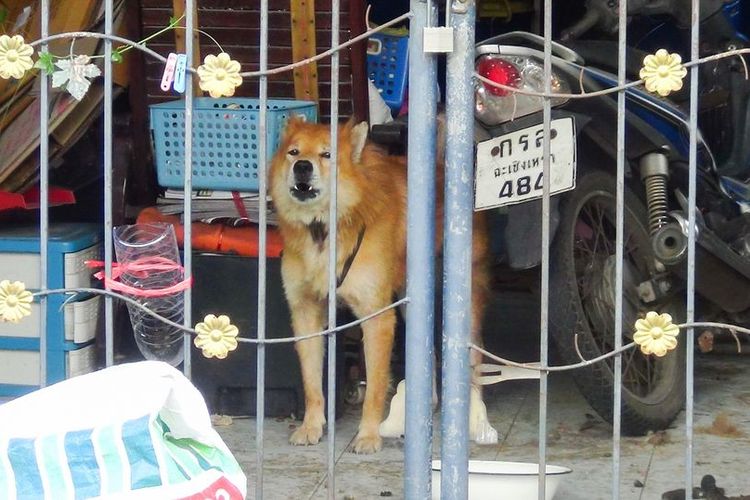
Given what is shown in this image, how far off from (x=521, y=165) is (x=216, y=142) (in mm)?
1348

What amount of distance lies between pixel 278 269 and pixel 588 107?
1.34 meters

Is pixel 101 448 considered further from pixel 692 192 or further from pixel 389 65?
pixel 389 65

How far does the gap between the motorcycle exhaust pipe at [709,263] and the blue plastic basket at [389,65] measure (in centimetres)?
140

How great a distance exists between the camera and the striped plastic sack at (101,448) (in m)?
2.29

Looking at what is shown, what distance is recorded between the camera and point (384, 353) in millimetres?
4469

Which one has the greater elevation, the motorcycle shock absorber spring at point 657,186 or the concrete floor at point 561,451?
the motorcycle shock absorber spring at point 657,186

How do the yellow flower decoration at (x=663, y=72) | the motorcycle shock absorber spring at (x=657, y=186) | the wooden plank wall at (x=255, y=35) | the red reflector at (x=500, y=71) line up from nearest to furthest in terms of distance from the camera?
the yellow flower decoration at (x=663, y=72) < the red reflector at (x=500, y=71) < the motorcycle shock absorber spring at (x=657, y=186) < the wooden plank wall at (x=255, y=35)

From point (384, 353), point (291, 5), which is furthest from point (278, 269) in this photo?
point (291, 5)

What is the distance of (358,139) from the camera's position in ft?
14.2

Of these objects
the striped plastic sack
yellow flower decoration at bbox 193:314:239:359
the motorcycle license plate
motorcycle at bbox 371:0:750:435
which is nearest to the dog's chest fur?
motorcycle at bbox 371:0:750:435

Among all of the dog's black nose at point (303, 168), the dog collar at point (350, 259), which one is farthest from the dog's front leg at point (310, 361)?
the dog's black nose at point (303, 168)

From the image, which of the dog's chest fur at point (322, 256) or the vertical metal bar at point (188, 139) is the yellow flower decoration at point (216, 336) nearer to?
the vertical metal bar at point (188, 139)

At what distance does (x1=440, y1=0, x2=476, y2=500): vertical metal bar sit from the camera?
9.58 feet

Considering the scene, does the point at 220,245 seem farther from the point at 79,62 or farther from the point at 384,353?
the point at 79,62
